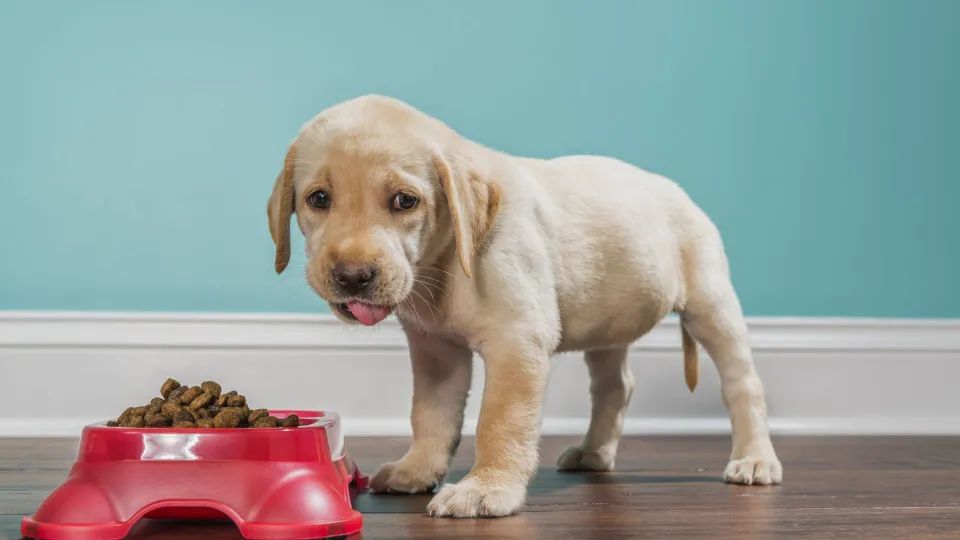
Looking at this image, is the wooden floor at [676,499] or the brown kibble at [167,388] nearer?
the wooden floor at [676,499]

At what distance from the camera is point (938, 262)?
3.73 meters

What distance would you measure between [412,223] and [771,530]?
822 millimetres

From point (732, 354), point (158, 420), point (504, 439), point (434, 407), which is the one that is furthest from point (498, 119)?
point (158, 420)

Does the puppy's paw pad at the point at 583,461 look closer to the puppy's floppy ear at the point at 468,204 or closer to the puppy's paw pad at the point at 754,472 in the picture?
the puppy's paw pad at the point at 754,472

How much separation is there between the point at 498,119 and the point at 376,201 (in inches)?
68.3

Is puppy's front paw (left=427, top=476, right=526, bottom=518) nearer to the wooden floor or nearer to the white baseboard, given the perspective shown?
the wooden floor

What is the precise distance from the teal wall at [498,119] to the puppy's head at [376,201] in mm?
1320

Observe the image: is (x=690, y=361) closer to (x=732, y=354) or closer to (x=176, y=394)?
(x=732, y=354)

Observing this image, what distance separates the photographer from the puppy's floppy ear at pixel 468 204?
6.27ft

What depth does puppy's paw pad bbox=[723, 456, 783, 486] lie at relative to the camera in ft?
7.66

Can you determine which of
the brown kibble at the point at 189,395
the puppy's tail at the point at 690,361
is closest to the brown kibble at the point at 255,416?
the brown kibble at the point at 189,395

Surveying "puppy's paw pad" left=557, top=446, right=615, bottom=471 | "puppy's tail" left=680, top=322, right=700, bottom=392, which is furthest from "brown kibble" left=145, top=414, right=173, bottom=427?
"puppy's tail" left=680, top=322, right=700, bottom=392

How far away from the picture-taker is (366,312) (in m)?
1.83

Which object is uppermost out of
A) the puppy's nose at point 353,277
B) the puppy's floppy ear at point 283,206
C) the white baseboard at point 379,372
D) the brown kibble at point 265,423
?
the puppy's floppy ear at point 283,206
